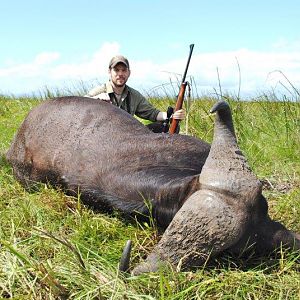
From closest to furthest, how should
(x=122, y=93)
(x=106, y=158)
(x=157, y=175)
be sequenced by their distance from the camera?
(x=157, y=175) → (x=106, y=158) → (x=122, y=93)

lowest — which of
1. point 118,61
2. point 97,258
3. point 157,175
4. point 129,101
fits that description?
point 97,258

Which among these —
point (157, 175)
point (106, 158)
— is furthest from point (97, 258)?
point (106, 158)

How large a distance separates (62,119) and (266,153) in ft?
8.64

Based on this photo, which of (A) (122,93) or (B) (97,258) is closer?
(B) (97,258)

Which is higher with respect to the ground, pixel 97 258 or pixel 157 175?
pixel 157 175

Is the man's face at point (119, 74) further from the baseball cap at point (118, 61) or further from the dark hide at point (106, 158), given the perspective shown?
the dark hide at point (106, 158)

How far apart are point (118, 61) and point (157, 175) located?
325cm

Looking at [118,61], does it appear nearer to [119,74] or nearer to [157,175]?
[119,74]

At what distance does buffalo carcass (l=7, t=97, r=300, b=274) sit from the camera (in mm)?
2855

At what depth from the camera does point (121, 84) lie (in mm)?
6453

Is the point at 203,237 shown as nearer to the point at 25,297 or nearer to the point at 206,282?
the point at 206,282

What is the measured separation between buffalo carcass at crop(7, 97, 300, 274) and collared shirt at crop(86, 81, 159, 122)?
172cm

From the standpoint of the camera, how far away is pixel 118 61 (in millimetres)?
6453

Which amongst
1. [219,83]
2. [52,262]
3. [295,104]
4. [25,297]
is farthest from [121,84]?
[25,297]
